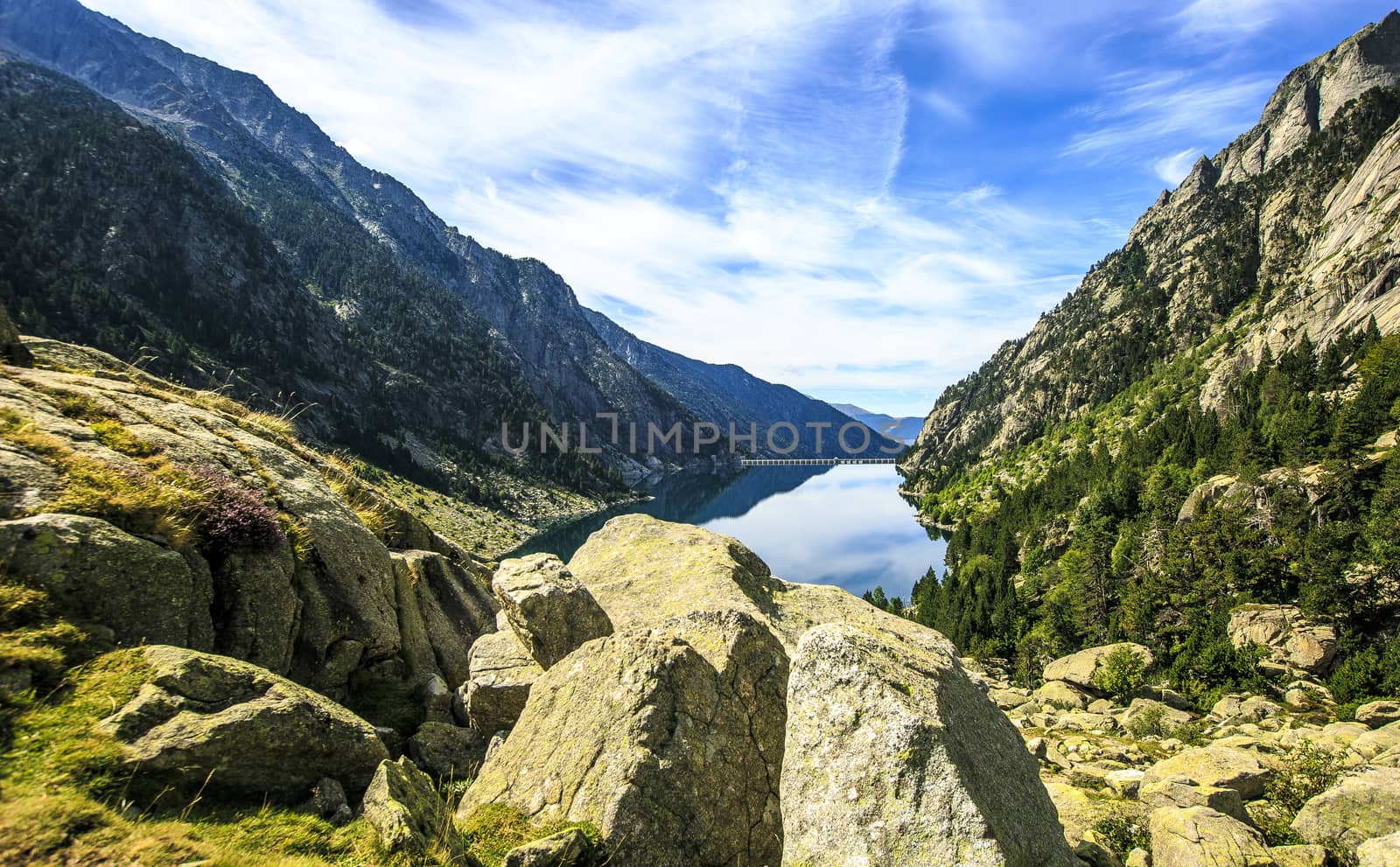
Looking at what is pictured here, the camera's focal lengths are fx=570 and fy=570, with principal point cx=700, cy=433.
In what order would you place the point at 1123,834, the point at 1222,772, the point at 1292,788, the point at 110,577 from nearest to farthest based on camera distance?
1. the point at 110,577
2. the point at 1123,834
3. the point at 1292,788
4. the point at 1222,772

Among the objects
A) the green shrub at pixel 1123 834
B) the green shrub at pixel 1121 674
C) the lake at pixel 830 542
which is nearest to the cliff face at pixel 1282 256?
the lake at pixel 830 542

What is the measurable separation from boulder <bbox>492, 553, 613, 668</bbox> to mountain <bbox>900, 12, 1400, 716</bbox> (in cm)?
4786

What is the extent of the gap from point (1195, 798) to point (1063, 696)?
3590 centimetres

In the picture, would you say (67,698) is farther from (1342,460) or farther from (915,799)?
(1342,460)

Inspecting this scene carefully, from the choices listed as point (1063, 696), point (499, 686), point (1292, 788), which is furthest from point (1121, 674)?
point (499, 686)

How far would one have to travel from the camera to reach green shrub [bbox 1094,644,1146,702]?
4247 centimetres

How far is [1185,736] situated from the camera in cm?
2509

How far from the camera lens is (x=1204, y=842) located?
9008mm

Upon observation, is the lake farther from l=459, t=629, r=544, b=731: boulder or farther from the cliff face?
l=459, t=629, r=544, b=731: boulder

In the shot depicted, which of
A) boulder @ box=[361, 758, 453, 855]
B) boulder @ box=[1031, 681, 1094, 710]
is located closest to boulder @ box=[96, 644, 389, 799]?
boulder @ box=[361, 758, 453, 855]

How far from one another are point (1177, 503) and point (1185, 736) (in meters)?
59.9

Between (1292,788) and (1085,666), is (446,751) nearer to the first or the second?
(1292,788)

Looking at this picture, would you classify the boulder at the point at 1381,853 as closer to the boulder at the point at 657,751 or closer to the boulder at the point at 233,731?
the boulder at the point at 657,751

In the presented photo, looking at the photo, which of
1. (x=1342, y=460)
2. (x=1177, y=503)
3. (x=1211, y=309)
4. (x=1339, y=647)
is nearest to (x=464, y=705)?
(x=1339, y=647)
